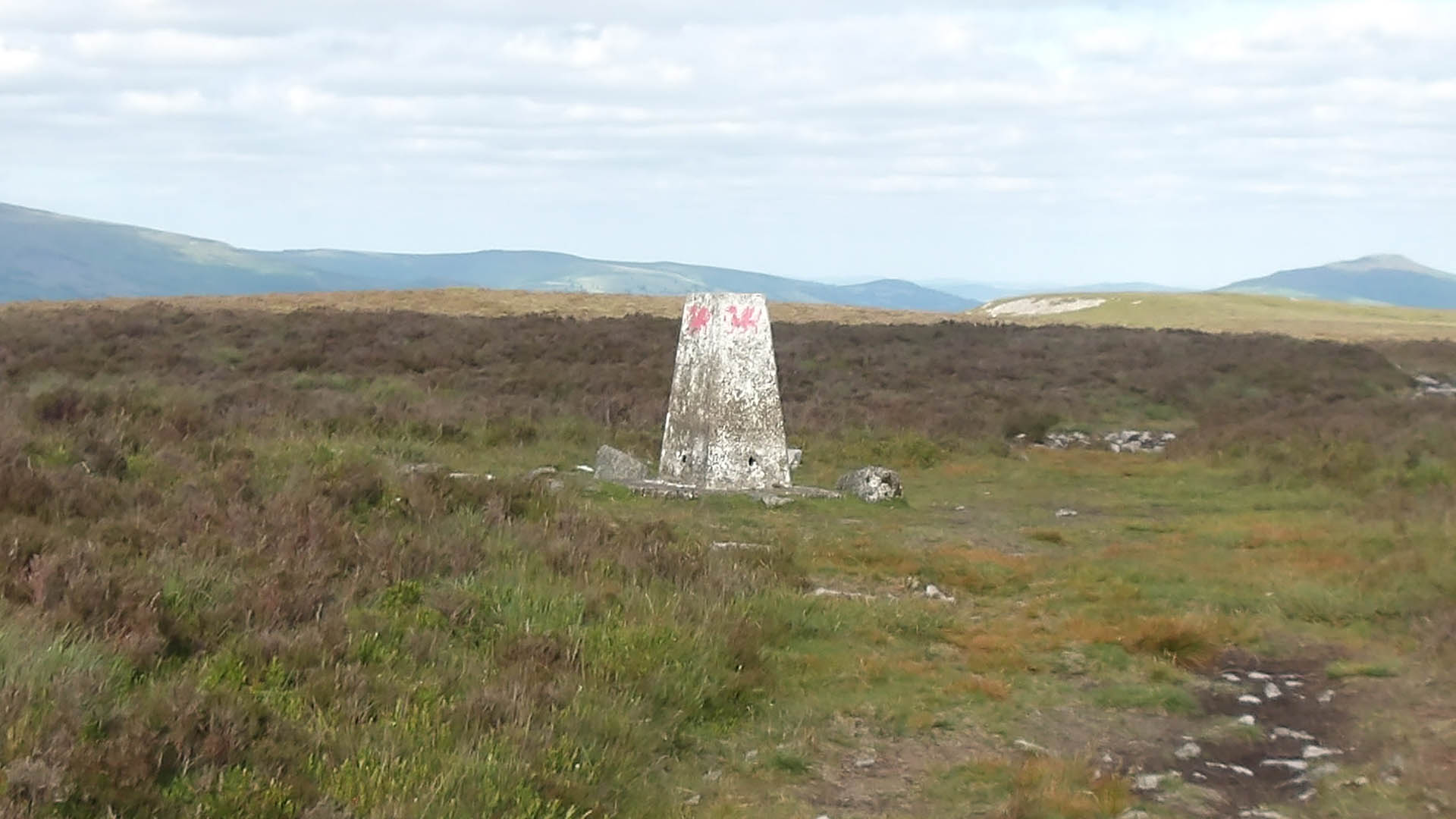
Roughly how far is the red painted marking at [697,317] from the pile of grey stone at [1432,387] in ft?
81.5

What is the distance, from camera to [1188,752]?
21.4 ft

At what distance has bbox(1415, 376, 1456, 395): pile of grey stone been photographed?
1348 inches

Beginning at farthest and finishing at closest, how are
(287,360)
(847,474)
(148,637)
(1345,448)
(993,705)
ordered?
1. (287,360)
2. (1345,448)
3. (847,474)
4. (993,705)
5. (148,637)

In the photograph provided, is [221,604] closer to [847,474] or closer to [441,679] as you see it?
[441,679]

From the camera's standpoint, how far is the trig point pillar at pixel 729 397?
596 inches

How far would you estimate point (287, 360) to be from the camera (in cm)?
2870

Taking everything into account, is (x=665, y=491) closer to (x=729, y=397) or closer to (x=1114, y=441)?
(x=729, y=397)

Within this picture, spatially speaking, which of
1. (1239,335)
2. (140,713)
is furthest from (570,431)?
(1239,335)

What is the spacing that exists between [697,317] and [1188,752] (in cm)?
959

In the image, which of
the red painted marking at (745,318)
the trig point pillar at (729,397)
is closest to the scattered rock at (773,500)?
the trig point pillar at (729,397)

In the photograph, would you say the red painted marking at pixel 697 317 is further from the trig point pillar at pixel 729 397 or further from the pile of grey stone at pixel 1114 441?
the pile of grey stone at pixel 1114 441

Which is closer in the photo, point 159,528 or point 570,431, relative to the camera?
point 159,528

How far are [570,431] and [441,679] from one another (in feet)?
46.8

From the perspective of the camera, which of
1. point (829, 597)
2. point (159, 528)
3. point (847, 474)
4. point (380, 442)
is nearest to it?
point (159, 528)
